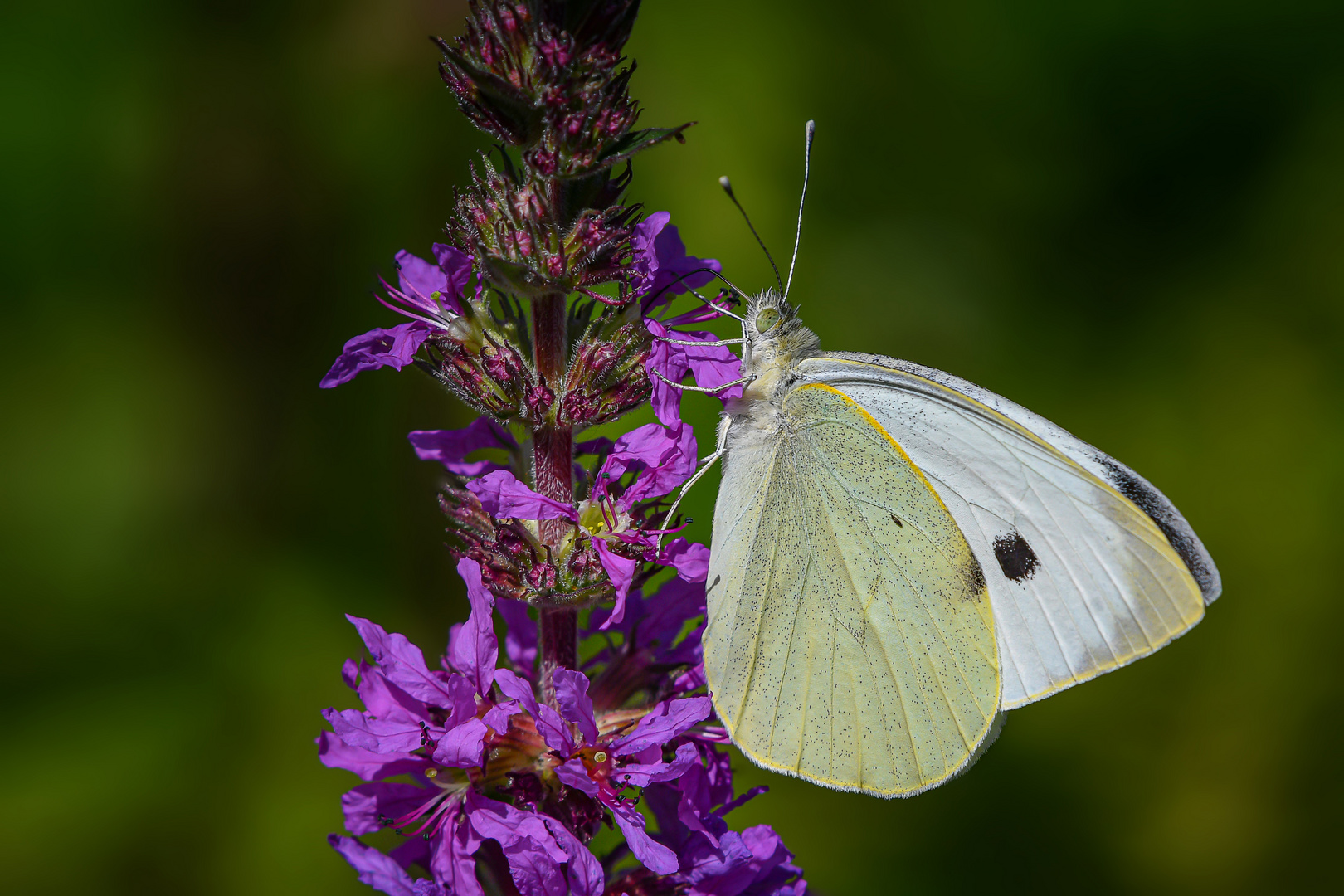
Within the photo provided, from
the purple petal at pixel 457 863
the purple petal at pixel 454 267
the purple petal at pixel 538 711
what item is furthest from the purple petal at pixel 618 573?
the purple petal at pixel 454 267

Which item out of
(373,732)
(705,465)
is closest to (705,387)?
(705,465)

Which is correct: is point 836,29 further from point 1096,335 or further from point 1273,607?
point 1273,607

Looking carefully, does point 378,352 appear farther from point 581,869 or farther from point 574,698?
point 581,869

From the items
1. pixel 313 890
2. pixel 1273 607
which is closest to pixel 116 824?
pixel 313 890

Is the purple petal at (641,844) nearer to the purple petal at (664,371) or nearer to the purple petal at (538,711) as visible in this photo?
the purple petal at (538,711)

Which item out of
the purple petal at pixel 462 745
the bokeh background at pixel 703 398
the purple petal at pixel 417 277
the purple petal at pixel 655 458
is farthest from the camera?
the bokeh background at pixel 703 398

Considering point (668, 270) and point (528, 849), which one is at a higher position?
point (668, 270)
